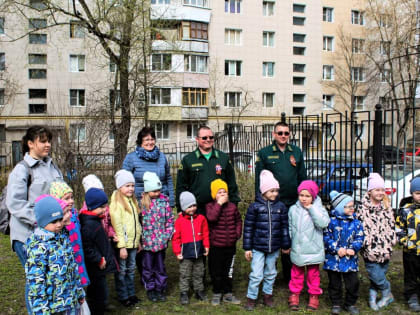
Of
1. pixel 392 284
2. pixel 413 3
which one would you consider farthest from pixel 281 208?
pixel 413 3

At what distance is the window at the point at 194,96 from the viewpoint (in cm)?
3062

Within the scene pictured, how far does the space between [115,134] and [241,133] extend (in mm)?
2980

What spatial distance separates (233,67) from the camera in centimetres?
3275

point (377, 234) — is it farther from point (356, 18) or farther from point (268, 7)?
point (356, 18)

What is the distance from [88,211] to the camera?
12.4ft

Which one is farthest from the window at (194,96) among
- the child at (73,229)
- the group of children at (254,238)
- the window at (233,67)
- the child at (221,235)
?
the child at (73,229)

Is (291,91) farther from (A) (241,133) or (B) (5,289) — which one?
(B) (5,289)

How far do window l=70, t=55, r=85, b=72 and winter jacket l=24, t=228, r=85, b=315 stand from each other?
96.8 feet

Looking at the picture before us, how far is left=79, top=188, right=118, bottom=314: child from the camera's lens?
3646 mm

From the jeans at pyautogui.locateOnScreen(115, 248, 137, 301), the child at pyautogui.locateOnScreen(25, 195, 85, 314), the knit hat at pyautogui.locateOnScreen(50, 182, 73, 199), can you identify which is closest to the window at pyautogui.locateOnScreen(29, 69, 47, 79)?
the jeans at pyautogui.locateOnScreen(115, 248, 137, 301)

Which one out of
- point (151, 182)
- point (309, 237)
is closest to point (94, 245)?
point (151, 182)

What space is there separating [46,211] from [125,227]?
1.35m

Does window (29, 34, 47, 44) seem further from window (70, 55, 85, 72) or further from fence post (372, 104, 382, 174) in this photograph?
fence post (372, 104, 382, 174)

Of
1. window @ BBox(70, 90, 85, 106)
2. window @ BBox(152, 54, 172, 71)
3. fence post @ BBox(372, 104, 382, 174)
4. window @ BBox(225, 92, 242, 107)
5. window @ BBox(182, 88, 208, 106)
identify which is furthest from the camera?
window @ BBox(225, 92, 242, 107)
